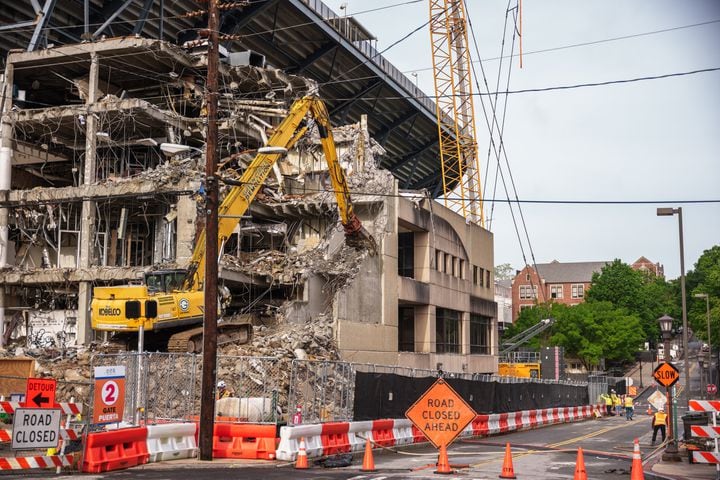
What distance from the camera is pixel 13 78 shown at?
4716 cm

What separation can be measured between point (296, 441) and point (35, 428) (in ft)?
23.2

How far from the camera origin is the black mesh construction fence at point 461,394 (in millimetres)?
24438

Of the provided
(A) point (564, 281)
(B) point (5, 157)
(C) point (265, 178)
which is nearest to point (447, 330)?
(C) point (265, 178)

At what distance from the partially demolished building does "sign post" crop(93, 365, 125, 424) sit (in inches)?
820

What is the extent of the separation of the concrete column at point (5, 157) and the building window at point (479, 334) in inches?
1277

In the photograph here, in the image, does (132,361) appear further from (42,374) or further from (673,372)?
(673,372)

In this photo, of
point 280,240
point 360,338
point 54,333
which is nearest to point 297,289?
point 360,338

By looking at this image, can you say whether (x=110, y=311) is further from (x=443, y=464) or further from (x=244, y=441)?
(x=443, y=464)

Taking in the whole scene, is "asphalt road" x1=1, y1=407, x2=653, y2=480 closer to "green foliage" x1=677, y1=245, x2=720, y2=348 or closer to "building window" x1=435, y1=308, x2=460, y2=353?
"building window" x1=435, y1=308, x2=460, y2=353

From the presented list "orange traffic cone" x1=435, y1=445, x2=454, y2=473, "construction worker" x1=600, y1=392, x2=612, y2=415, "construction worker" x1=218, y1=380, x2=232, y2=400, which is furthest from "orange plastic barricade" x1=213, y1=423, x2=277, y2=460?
"construction worker" x1=600, y1=392, x2=612, y2=415

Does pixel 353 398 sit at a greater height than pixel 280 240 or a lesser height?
lesser

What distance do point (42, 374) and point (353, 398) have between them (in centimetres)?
1419

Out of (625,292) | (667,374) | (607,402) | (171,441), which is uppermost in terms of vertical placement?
(625,292)

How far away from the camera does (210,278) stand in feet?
65.1
